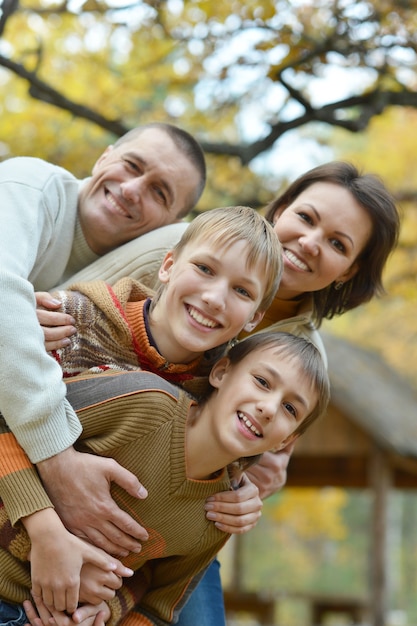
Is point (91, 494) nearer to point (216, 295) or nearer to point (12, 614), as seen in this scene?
point (12, 614)

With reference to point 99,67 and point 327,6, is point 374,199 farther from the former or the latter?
point 99,67

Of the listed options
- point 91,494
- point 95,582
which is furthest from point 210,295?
point 95,582

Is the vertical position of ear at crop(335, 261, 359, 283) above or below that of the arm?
below

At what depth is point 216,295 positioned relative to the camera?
2650 millimetres

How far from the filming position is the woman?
331 cm

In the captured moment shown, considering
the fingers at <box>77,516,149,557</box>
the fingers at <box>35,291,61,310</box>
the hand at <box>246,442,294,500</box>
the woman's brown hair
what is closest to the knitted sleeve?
the fingers at <box>77,516,149,557</box>

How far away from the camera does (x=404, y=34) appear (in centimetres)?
602

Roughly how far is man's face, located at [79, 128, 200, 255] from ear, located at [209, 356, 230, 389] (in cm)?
71

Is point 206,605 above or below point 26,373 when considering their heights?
below

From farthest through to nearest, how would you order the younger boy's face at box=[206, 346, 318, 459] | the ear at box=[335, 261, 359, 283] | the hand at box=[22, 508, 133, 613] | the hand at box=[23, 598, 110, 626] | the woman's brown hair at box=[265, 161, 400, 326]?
the ear at box=[335, 261, 359, 283]
the woman's brown hair at box=[265, 161, 400, 326]
the younger boy's face at box=[206, 346, 318, 459]
the hand at box=[23, 598, 110, 626]
the hand at box=[22, 508, 133, 613]

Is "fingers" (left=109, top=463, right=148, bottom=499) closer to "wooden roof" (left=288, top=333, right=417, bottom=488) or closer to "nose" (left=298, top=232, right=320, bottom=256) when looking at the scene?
"nose" (left=298, top=232, right=320, bottom=256)

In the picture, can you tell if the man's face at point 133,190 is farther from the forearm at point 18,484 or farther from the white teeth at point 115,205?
the forearm at point 18,484

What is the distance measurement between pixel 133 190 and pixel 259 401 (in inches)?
38.1

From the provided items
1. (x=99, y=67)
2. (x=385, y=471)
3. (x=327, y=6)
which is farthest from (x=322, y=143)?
(x=327, y=6)
